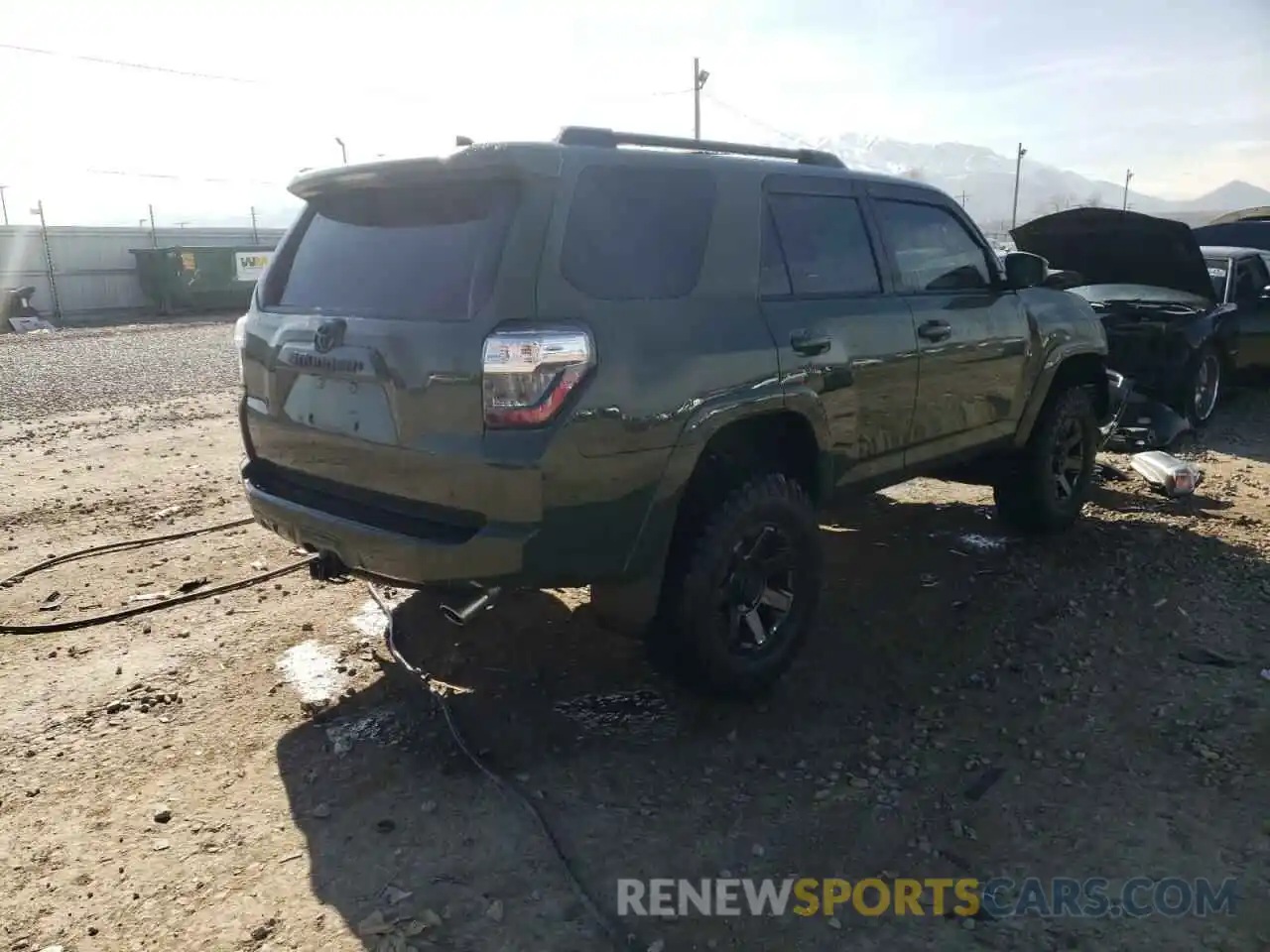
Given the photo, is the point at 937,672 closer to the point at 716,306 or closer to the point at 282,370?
the point at 716,306

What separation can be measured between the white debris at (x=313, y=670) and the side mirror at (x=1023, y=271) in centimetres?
369

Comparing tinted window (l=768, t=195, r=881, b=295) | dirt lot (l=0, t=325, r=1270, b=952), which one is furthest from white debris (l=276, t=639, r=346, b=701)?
tinted window (l=768, t=195, r=881, b=295)

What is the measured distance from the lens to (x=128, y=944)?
2.40 meters

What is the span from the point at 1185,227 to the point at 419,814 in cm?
788

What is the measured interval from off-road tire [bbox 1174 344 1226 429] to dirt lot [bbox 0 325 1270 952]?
3157mm

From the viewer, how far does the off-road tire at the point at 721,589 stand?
326cm

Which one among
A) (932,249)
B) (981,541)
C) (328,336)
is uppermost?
(932,249)

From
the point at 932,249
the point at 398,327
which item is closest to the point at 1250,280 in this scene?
the point at 932,249

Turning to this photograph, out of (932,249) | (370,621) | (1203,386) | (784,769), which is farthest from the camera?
(1203,386)

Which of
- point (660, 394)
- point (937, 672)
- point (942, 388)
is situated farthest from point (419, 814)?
point (942, 388)

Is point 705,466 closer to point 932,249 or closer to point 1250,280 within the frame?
point 932,249

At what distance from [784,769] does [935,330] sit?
2.10 metres

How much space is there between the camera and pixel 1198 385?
8.23 m

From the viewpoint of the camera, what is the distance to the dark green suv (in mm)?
2809
